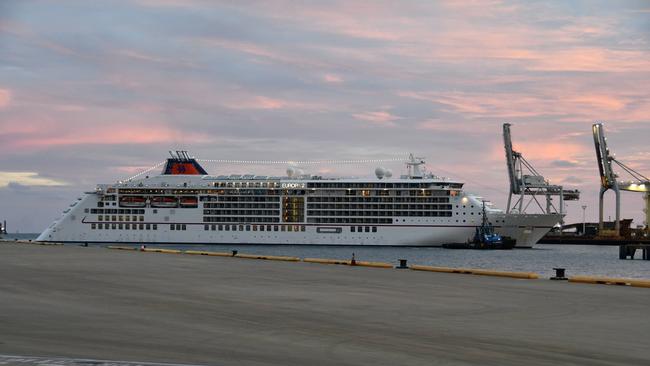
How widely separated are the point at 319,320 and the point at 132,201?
12007 centimetres

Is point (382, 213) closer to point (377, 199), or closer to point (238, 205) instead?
point (377, 199)

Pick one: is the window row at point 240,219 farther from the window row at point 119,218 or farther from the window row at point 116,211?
A: the window row at point 116,211

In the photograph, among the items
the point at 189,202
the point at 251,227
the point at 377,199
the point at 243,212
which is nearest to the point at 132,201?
the point at 189,202

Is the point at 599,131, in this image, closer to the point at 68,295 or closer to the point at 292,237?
the point at 292,237

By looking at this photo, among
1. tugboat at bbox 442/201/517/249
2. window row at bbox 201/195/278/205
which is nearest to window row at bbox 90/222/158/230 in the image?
window row at bbox 201/195/278/205

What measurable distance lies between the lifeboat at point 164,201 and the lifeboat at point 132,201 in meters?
1.79

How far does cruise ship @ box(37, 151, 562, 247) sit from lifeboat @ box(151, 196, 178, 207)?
0.16 meters

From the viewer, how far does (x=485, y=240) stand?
120812 mm

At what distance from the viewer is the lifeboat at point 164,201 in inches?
5285

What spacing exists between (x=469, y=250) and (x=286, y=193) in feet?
99.9

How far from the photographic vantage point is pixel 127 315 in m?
19.7

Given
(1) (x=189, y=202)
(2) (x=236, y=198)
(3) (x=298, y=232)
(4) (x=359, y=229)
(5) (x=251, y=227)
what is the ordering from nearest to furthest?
(4) (x=359, y=229)
(3) (x=298, y=232)
(5) (x=251, y=227)
(2) (x=236, y=198)
(1) (x=189, y=202)

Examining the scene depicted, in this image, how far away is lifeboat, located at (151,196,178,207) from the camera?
13425 cm

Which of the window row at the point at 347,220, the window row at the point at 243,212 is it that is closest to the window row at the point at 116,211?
the window row at the point at 243,212
